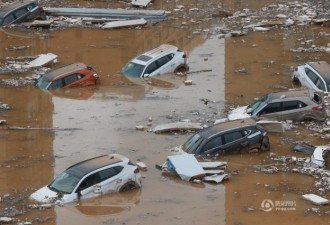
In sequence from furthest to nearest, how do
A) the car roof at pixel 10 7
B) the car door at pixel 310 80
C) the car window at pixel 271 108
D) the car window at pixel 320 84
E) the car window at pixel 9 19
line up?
the car roof at pixel 10 7, the car window at pixel 9 19, the car door at pixel 310 80, the car window at pixel 320 84, the car window at pixel 271 108

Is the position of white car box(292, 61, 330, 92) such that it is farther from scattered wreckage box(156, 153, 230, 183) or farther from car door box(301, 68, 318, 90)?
scattered wreckage box(156, 153, 230, 183)

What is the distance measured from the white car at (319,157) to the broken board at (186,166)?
3.26m

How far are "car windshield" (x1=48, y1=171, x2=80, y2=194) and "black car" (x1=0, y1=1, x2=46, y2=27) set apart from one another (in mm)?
21538

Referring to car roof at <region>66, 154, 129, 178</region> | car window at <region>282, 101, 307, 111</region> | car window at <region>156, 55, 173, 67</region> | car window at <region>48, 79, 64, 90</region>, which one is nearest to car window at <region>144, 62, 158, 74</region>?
car window at <region>156, 55, 173, 67</region>

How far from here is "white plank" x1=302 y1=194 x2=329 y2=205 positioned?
64.3 feet

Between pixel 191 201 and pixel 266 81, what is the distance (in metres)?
12.2

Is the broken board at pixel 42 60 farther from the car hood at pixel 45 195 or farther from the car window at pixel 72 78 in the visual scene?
the car hood at pixel 45 195

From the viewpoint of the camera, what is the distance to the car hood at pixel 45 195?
19672 millimetres

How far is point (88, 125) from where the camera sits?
2633 cm

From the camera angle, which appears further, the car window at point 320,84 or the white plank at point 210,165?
the car window at point 320,84

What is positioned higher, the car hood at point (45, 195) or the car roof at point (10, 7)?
the car roof at point (10, 7)

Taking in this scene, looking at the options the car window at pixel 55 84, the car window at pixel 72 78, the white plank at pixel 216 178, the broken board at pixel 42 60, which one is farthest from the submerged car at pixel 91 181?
the broken board at pixel 42 60

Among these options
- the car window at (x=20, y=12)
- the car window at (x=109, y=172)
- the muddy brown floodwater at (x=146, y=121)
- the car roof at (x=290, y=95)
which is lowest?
the muddy brown floodwater at (x=146, y=121)

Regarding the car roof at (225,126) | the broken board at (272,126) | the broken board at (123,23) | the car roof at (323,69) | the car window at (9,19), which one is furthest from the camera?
the car window at (9,19)
